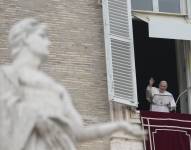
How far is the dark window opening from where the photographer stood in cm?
2323

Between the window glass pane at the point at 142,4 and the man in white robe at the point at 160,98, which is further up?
the window glass pane at the point at 142,4

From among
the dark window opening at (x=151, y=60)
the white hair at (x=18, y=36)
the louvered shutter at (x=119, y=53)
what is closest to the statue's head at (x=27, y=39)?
the white hair at (x=18, y=36)

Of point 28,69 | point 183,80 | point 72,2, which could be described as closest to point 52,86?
point 28,69

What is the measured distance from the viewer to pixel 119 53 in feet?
69.4

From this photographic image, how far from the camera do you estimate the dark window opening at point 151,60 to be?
2323 centimetres

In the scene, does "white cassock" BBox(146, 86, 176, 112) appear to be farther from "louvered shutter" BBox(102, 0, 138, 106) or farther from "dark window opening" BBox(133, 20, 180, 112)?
"dark window opening" BBox(133, 20, 180, 112)

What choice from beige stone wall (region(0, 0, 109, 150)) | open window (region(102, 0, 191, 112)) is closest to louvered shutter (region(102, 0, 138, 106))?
open window (region(102, 0, 191, 112))

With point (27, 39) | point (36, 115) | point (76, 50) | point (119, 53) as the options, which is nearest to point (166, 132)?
point (119, 53)

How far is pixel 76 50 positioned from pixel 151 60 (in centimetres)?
353

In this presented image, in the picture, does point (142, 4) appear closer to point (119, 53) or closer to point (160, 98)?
point (119, 53)

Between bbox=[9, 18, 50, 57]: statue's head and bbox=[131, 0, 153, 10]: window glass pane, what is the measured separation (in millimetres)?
14525

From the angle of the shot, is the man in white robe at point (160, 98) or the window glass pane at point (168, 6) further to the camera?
the window glass pane at point (168, 6)

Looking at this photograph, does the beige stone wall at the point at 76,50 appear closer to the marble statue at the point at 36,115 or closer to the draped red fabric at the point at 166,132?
the draped red fabric at the point at 166,132

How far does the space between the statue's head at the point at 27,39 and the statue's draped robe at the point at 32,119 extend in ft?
0.80
